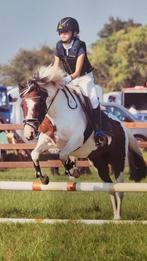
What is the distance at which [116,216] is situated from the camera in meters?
6.42

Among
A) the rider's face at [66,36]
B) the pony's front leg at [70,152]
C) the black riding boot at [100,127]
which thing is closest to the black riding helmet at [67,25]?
the rider's face at [66,36]

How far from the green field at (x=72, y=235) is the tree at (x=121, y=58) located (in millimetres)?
18977

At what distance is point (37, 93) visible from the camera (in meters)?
6.14

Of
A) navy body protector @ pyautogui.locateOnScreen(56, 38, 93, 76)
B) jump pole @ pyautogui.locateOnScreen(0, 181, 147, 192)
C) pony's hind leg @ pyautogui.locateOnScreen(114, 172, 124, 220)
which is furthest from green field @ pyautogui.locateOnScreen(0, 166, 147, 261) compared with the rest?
navy body protector @ pyautogui.locateOnScreen(56, 38, 93, 76)

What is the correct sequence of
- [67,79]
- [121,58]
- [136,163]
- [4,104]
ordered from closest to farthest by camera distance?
[67,79]
[136,163]
[4,104]
[121,58]

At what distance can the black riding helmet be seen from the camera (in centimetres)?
652

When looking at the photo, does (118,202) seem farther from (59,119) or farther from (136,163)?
(59,119)

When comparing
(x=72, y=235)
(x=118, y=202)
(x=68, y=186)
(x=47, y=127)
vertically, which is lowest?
(x=118, y=202)

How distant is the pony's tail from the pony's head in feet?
4.98

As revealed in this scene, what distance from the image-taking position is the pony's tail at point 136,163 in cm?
738

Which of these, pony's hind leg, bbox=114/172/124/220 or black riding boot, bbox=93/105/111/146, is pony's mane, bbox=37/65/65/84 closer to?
black riding boot, bbox=93/105/111/146

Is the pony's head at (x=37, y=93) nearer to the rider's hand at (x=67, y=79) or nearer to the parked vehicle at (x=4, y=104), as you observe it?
the rider's hand at (x=67, y=79)

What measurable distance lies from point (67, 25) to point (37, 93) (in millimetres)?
896

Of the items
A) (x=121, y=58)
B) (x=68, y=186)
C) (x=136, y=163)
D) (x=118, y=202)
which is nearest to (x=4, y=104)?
(x=136, y=163)
